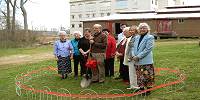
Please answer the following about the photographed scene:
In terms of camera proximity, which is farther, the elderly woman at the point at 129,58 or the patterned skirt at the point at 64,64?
the patterned skirt at the point at 64,64

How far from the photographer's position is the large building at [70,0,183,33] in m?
65.8

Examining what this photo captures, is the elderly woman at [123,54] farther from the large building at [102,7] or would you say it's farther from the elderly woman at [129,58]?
the large building at [102,7]

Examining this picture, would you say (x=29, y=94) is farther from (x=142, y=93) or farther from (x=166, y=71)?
(x=166, y=71)

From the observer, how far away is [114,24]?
42.5m

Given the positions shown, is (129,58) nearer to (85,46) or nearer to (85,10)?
(85,46)

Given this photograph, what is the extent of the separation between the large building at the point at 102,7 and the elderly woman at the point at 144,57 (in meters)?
55.6

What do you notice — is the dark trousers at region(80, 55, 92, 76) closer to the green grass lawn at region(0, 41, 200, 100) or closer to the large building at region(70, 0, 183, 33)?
the green grass lawn at region(0, 41, 200, 100)

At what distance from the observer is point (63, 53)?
1248 cm

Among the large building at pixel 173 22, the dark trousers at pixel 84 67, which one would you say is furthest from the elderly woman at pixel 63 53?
the large building at pixel 173 22

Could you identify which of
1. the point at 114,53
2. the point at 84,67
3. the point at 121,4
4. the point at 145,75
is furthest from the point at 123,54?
the point at 121,4

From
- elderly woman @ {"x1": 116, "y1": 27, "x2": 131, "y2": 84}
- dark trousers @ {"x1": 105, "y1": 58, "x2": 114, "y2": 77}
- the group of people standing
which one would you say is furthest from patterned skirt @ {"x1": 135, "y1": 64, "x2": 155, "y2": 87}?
dark trousers @ {"x1": 105, "y1": 58, "x2": 114, "y2": 77}

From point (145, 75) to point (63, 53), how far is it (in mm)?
3830

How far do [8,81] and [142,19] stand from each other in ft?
92.8

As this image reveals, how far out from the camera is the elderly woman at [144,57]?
30.3 ft
